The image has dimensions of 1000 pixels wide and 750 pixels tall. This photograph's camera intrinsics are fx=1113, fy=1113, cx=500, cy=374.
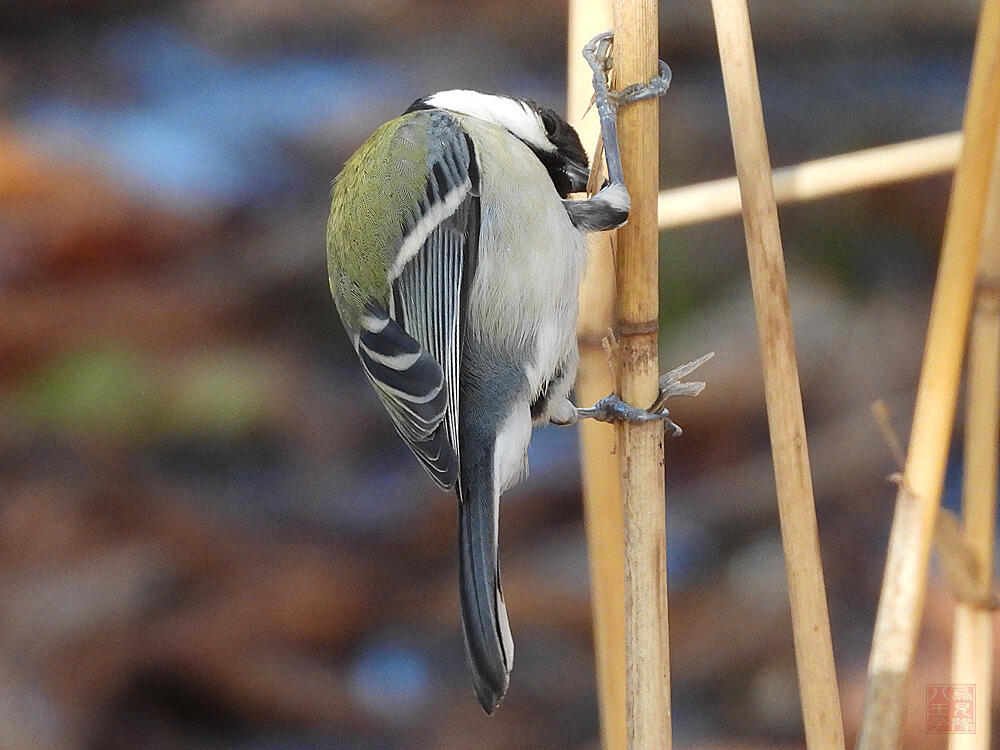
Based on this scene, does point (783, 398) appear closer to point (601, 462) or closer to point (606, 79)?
point (601, 462)

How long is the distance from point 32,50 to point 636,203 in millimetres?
1743

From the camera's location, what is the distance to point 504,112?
3.80 ft

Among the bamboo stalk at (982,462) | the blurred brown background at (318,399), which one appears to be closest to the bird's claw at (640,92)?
the bamboo stalk at (982,462)

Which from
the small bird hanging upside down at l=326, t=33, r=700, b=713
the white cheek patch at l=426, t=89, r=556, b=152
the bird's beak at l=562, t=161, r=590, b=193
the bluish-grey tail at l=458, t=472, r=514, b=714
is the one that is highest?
the white cheek patch at l=426, t=89, r=556, b=152

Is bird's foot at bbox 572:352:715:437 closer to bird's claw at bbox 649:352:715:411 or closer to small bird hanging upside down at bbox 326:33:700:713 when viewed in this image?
bird's claw at bbox 649:352:715:411

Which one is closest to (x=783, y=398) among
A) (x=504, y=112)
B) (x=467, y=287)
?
(x=467, y=287)

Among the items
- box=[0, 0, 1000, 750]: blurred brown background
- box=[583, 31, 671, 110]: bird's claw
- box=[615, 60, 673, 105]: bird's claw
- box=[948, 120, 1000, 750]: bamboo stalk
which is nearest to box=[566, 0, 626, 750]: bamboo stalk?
box=[583, 31, 671, 110]: bird's claw

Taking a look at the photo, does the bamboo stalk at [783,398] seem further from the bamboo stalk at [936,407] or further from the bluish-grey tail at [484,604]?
the bluish-grey tail at [484,604]

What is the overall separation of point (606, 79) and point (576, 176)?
0.25 m

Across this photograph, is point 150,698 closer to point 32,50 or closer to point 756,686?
point 756,686

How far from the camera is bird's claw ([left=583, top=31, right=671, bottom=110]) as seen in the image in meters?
0.79

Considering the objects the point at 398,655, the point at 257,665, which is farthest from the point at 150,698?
the point at 398,655

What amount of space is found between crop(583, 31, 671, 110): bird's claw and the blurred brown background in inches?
40.4

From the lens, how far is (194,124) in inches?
84.8
